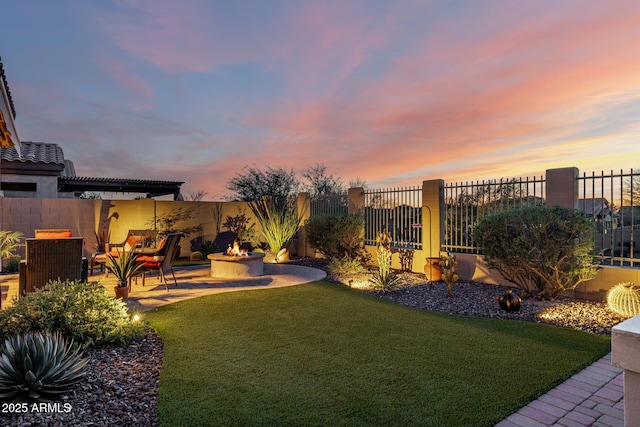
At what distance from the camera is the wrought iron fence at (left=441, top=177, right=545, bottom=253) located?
21.0 ft

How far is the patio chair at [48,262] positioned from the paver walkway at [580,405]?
17.5ft

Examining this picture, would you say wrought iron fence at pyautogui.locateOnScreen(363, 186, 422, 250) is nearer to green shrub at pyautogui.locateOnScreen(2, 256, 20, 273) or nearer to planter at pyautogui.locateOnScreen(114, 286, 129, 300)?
planter at pyautogui.locateOnScreen(114, 286, 129, 300)

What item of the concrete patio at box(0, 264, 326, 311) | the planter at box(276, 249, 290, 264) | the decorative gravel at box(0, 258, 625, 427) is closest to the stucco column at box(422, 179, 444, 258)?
the decorative gravel at box(0, 258, 625, 427)

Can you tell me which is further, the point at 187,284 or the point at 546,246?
the point at 187,284

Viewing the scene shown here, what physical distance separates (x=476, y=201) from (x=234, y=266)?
17.7ft

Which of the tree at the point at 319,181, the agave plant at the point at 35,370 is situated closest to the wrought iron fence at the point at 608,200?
the agave plant at the point at 35,370

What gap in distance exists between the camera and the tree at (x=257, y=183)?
18953 millimetres

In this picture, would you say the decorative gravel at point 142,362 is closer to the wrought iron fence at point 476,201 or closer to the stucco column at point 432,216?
the wrought iron fence at point 476,201

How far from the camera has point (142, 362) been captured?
3.13 metres

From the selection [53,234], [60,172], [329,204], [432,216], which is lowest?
[53,234]

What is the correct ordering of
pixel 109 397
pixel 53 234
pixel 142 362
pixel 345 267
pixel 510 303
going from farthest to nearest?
pixel 345 267 → pixel 53 234 → pixel 510 303 → pixel 142 362 → pixel 109 397

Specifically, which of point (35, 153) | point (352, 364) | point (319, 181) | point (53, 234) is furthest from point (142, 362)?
point (319, 181)

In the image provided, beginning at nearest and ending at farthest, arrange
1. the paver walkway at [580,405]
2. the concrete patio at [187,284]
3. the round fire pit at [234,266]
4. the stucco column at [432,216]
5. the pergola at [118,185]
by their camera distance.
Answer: the paver walkway at [580,405]
the concrete patio at [187,284]
the round fire pit at [234,266]
the stucco column at [432,216]
the pergola at [118,185]

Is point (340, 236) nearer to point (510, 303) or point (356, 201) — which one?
point (356, 201)
